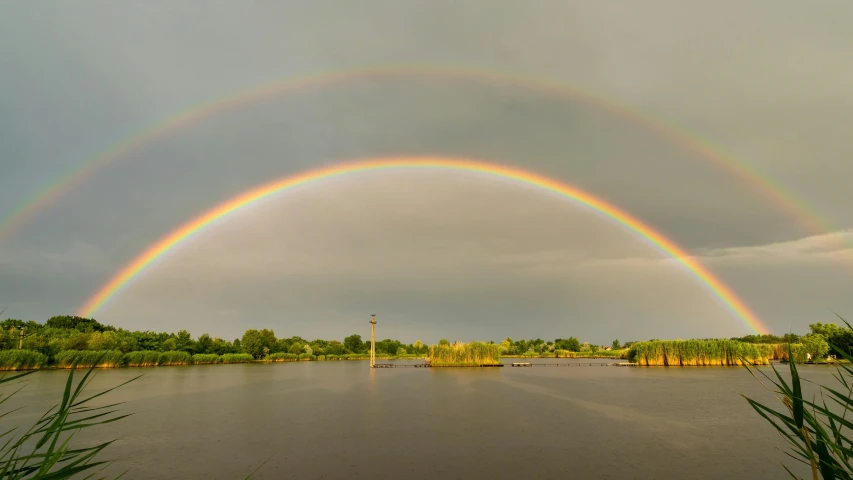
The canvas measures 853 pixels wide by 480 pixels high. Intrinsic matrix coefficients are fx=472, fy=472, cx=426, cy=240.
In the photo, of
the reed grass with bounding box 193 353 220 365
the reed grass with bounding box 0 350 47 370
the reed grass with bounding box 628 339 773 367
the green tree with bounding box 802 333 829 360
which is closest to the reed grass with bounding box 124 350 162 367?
the reed grass with bounding box 193 353 220 365

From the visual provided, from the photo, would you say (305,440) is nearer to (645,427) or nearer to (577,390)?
(645,427)

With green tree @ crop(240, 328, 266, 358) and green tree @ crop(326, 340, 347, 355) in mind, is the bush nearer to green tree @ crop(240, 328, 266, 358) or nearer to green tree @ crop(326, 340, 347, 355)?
green tree @ crop(240, 328, 266, 358)

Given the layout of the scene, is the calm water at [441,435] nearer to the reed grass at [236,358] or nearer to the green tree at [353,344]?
the reed grass at [236,358]

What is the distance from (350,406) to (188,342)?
2807 inches

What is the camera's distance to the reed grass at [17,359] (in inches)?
1825

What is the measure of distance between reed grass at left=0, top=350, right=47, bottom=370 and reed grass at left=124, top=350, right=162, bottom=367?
16960 mm

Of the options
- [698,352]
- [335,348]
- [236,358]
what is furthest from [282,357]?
[698,352]

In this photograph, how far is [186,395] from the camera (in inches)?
1412

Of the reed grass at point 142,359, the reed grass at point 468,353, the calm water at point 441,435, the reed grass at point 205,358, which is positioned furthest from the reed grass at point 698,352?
the reed grass at point 205,358

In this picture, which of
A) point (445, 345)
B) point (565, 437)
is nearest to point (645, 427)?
point (565, 437)

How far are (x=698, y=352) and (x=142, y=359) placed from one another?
81.4 metres

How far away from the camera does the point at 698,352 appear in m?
67.1

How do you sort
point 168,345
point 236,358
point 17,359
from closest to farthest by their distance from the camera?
point 17,359 < point 168,345 < point 236,358

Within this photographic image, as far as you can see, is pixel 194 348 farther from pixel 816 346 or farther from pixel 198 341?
pixel 816 346
